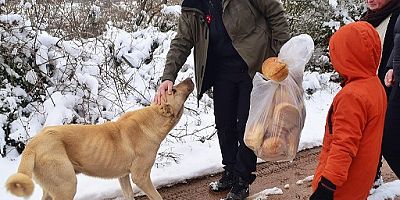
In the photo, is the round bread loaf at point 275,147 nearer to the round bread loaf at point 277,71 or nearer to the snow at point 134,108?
the round bread loaf at point 277,71

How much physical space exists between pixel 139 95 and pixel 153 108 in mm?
2450

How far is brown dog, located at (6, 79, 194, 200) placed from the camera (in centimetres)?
357

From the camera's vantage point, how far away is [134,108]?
6352 mm

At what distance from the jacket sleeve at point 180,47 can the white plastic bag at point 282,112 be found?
0.94 m

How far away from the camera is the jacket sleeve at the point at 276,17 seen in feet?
13.1

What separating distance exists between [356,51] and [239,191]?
2.24 metres

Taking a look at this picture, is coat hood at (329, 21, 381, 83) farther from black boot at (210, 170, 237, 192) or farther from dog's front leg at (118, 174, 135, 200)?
dog's front leg at (118, 174, 135, 200)

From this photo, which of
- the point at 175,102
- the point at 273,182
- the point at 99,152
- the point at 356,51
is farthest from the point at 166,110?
the point at 356,51

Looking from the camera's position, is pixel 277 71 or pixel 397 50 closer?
pixel 277 71

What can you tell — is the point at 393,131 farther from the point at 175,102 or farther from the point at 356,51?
the point at 175,102

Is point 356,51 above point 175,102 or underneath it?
above

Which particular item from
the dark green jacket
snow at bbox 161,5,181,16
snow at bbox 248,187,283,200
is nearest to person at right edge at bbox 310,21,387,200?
the dark green jacket

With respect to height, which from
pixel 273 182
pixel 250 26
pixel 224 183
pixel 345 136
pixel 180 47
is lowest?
pixel 273 182

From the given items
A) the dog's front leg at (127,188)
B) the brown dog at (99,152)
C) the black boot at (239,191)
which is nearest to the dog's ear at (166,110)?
the brown dog at (99,152)
